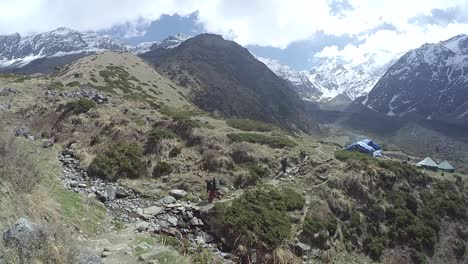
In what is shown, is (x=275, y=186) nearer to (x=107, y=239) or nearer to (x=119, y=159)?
(x=119, y=159)

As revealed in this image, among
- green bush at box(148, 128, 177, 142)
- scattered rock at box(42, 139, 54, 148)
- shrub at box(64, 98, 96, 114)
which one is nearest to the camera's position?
scattered rock at box(42, 139, 54, 148)

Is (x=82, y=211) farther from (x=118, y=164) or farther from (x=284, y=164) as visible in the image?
(x=284, y=164)

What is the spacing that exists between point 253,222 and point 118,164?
31.5 feet

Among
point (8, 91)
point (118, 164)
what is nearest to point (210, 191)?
point (118, 164)

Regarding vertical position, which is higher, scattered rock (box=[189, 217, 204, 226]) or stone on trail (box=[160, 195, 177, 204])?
stone on trail (box=[160, 195, 177, 204])

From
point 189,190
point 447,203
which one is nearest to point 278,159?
point 189,190

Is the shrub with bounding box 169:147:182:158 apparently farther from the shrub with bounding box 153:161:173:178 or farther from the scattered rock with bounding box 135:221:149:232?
the scattered rock with bounding box 135:221:149:232

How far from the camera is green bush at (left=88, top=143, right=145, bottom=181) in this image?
23.1m

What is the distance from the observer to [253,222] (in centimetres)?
1906

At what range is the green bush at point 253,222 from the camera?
18.0 metres

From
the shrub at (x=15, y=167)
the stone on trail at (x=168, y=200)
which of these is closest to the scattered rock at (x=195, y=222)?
the stone on trail at (x=168, y=200)

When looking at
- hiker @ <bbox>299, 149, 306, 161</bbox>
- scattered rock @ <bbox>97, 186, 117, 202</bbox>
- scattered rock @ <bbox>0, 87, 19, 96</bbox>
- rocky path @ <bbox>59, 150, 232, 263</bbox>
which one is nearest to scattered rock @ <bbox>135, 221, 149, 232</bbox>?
rocky path @ <bbox>59, 150, 232, 263</bbox>

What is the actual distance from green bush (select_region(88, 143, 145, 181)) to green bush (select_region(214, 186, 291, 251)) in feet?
22.5

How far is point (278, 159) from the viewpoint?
99.6 ft
